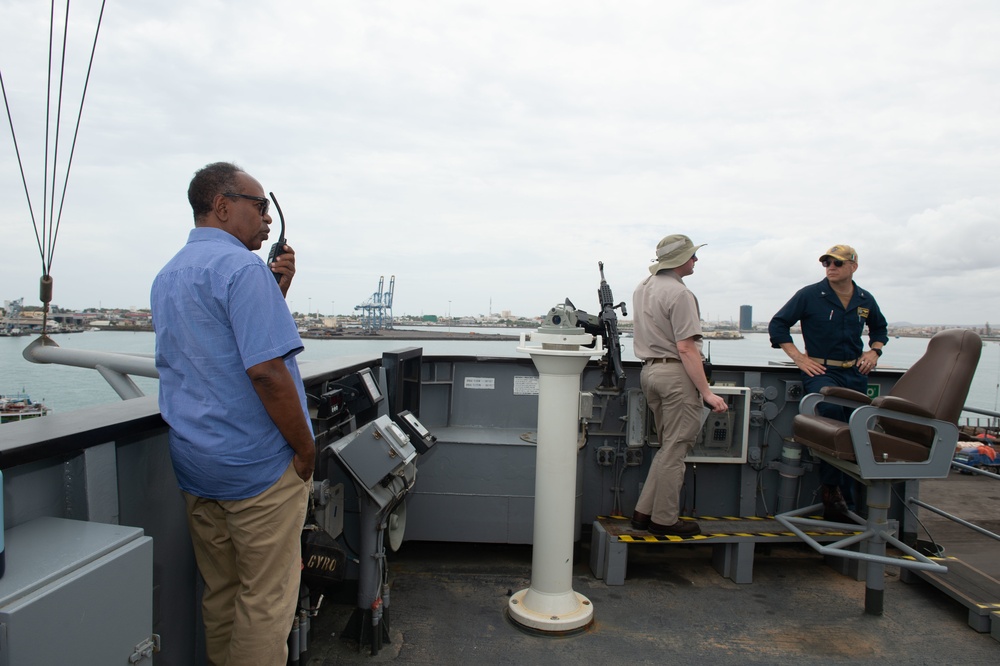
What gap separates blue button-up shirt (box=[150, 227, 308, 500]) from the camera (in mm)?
1615

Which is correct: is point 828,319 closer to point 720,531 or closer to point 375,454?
point 720,531

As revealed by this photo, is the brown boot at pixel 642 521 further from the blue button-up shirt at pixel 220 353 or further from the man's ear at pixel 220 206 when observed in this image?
the man's ear at pixel 220 206

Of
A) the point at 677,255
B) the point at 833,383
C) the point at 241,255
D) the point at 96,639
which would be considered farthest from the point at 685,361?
the point at 96,639

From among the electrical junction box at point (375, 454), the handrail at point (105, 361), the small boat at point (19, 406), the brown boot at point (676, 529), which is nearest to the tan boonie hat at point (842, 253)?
the brown boot at point (676, 529)

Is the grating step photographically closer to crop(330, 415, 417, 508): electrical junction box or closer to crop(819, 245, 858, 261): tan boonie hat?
crop(819, 245, 858, 261): tan boonie hat

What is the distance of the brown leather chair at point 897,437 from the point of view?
112 inches

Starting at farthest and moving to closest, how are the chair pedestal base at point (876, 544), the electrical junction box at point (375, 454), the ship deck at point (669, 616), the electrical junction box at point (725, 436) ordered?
the electrical junction box at point (725, 436), the chair pedestal base at point (876, 544), the ship deck at point (669, 616), the electrical junction box at point (375, 454)

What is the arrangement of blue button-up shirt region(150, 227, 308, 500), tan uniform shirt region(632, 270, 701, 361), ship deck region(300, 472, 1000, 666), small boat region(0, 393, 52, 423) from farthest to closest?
small boat region(0, 393, 52, 423)
tan uniform shirt region(632, 270, 701, 361)
ship deck region(300, 472, 1000, 666)
blue button-up shirt region(150, 227, 308, 500)

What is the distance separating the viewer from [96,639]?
47.9 inches

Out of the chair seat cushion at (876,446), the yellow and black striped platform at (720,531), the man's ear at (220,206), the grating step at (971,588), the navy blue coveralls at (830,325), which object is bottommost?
the grating step at (971,588)

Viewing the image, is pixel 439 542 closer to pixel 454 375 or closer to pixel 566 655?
pixel 454 375

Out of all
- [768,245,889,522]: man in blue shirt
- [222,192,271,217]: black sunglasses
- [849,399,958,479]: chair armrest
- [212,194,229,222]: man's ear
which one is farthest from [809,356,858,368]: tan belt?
[212,194,229,222]: man's ear

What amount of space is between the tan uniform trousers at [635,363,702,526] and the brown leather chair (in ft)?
1.95

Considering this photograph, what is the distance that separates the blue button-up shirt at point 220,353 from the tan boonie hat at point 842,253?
10.4 feet
